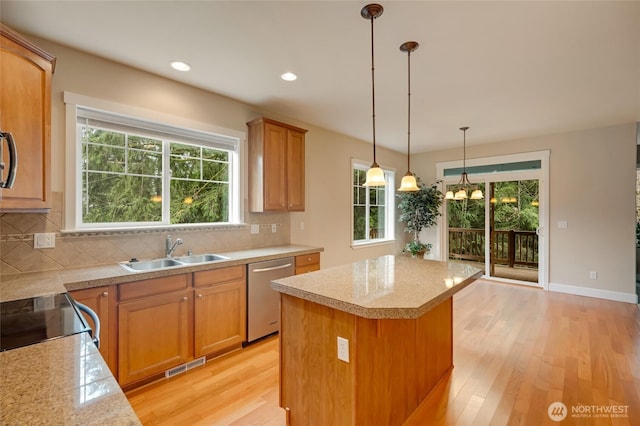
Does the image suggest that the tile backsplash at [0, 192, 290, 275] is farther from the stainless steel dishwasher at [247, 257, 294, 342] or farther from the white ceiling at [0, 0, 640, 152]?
the white ceiling at [0, 0, 640, 152]

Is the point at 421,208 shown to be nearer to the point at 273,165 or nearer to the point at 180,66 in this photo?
the point at 273,165

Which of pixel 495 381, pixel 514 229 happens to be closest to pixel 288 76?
pixel 495 381

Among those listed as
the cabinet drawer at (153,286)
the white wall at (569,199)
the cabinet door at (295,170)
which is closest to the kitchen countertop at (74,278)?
the cabinet drawer at (153,286)

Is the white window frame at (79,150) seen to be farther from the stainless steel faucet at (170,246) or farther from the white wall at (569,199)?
the white wall at (569,199)

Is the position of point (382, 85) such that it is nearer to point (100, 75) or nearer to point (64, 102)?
point (100, 75)

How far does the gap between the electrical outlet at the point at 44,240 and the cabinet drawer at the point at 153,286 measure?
68 cm

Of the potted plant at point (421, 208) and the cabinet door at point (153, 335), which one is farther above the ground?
the potted plant at point (421, 208)

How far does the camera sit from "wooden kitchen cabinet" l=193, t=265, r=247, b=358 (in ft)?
8.32

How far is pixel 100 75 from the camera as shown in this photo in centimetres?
248

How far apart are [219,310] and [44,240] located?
55.4 inches

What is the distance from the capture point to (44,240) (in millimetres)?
2209

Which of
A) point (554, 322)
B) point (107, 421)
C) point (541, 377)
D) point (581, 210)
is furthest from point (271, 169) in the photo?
point (581, 210)

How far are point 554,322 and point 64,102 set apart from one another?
541cm

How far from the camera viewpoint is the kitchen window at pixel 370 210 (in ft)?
17.3
